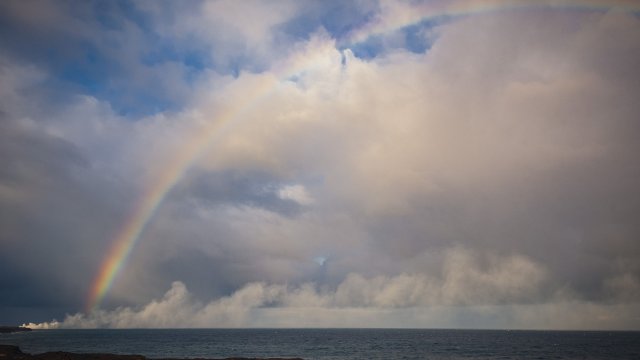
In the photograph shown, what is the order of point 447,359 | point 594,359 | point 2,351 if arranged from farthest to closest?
point 594,359 < point 447,359 < point 2,351

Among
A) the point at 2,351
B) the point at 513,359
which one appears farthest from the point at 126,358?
the point at 513,359

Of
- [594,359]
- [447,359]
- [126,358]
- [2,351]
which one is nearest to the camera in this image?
[126,358]

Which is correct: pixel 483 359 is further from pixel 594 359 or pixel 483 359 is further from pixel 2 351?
pixel 2 351

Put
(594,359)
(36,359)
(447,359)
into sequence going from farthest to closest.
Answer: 1. (594,359)
2. (447,359)
3. (36,359)

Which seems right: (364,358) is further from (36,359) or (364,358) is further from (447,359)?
(36,359)

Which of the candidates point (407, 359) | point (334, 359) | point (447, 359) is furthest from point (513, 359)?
point (334, 359)

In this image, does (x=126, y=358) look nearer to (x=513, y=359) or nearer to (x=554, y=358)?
(x=513, y=359)

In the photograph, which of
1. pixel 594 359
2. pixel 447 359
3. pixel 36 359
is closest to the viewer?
pixel 36 359

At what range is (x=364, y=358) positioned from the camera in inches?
4938

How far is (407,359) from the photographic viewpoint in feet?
396

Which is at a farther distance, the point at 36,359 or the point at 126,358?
the point at 126,358

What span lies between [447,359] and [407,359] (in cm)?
1020

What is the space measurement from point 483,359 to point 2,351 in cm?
11442

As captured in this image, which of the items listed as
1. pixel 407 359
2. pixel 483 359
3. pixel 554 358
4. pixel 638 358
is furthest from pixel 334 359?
pixel 638 358
